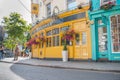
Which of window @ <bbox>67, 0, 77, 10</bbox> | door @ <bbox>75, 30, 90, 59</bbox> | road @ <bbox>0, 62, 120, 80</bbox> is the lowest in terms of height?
road @ <bbox>0, 62, 120, 80</bbox>

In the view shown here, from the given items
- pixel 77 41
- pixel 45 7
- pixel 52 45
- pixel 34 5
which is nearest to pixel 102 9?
pixel 77 41

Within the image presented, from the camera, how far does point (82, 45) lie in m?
21.1

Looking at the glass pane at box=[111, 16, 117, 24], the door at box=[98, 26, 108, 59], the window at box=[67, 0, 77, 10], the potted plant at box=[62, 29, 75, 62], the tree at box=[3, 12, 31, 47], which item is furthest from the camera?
the tree at box=[3, 12, 31, 47]

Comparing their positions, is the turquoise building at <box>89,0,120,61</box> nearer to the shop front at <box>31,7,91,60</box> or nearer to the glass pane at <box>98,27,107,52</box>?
the glass pane at <box>98,27,107,52</box>

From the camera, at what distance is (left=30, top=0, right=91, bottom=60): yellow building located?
814 inches

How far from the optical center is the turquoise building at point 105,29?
17.8m

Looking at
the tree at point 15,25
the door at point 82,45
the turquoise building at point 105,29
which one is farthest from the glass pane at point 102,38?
the tree at point 15,25

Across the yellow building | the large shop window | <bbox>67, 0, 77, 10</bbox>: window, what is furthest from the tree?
the large shop window

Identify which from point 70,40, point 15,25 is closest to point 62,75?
point 70,40

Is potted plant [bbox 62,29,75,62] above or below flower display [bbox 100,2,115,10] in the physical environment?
below

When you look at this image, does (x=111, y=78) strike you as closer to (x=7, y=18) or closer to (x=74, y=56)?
(x=74, y=56)

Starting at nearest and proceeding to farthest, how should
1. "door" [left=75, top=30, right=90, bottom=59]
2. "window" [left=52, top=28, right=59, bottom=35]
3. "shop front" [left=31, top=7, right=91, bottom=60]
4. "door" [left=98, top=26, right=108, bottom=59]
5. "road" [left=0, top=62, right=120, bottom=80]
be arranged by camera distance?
"road" [left=0, top=62, right=120, bottom=80] → "door" [left=98, top=26, right=108, bottom=59] → "door" [left=75, top=30, right=90, bottom=59] → "shop front" [left=31, top=7, right=91, bottom=60] → "window" [left=52, top=28, right=59, bottom=35]

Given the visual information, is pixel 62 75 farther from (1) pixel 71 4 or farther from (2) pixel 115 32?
(1) pixel 71 4

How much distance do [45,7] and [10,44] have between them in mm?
26783
